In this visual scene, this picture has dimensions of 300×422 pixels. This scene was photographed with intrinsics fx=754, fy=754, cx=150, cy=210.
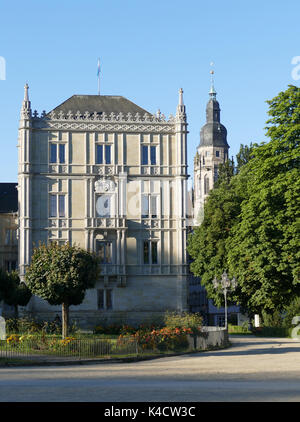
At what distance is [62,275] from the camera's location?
43094 mm

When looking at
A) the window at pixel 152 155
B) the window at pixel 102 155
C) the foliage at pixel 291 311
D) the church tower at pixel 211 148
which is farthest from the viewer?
the church tower at pixel 211 148

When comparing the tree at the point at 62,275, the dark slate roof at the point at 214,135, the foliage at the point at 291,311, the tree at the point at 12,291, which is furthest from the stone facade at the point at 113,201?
the dark slate roof at the point at 214,135

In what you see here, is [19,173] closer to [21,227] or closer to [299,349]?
[21,227]

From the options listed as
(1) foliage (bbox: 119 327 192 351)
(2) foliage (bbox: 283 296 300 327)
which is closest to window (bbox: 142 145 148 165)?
(2) foliage (bbox: 283 296 300 327)

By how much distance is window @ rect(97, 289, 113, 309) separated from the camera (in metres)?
67.1

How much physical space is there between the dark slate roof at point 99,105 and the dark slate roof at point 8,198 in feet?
48.9

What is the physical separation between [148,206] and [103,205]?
4109 mm

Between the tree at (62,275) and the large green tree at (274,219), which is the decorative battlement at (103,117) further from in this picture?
the tree at (62,275)

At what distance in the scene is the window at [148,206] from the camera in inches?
2704

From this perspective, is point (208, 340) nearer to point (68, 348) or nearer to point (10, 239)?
point (68, 348)

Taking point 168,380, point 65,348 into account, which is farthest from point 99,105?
point 168,380

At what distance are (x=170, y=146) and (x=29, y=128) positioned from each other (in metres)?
13.0
